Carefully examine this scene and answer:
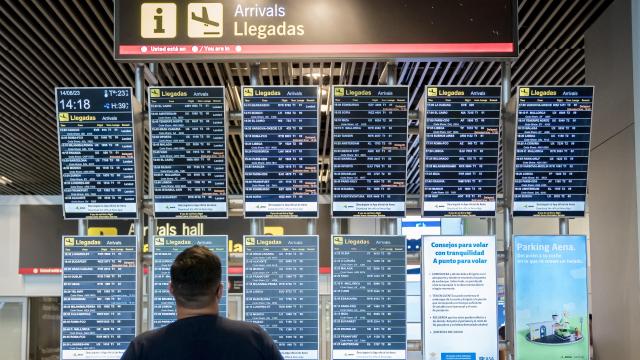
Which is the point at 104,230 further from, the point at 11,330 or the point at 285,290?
the point at 285,290

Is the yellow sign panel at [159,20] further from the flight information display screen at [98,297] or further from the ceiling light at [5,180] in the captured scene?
the ceiling light at [5,180]

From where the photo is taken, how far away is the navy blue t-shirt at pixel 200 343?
1907mm

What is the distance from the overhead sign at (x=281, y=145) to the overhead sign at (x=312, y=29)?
0.22m

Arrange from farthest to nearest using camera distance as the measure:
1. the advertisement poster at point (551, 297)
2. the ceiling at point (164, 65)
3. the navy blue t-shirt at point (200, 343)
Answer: the ceiling at point (164, 65)
the advertisement poster at point (551, 297)
the navy blue t-shirt at point (200, 343)

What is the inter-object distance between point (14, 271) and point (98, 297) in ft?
24.8

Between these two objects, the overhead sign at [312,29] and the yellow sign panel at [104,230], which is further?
the yellow sign panel at [104,230]

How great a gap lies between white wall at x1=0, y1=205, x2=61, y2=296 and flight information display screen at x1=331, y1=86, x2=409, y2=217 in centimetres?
785

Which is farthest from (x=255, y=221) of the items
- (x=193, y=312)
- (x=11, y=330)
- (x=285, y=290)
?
(x=11, y=330)

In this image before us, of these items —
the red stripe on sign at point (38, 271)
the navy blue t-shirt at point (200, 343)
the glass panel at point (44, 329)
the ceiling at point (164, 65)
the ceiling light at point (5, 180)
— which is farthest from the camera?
the ceiling light at point (5, 180)

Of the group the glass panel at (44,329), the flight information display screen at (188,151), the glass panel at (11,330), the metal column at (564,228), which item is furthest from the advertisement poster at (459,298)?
the glass panel at (44,329)

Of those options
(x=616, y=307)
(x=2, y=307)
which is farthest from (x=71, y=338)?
(x=2, y=307)

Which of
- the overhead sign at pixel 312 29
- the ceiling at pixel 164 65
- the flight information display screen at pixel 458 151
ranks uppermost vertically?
the ceiling at pixel 164 65

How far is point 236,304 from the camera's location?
1021 centimetres

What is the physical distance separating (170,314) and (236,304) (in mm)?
6674
